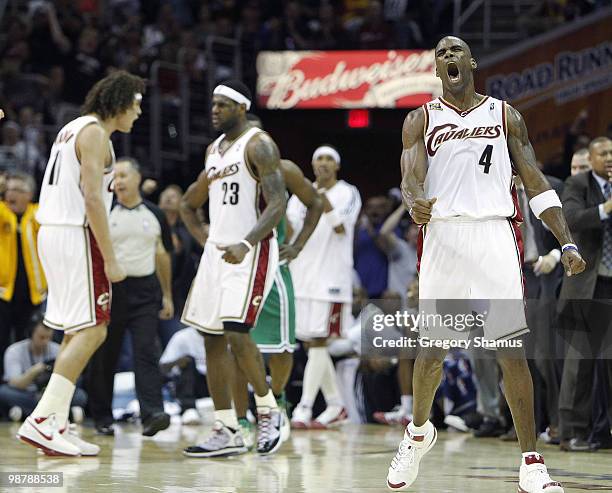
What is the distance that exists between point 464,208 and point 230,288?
6.93 ft

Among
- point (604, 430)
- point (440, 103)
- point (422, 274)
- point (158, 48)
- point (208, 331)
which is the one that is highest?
point (158, 48)

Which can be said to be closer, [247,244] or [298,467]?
[298,467]

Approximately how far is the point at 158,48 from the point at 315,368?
8530 mm

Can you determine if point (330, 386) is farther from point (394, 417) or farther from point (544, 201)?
point (544, 201)

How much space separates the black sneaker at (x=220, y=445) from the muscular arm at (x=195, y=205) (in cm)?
134

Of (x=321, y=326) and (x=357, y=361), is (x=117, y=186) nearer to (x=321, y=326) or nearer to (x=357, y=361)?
(x=321, y=326)

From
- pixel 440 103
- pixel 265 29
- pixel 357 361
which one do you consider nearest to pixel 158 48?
pixel 265 29

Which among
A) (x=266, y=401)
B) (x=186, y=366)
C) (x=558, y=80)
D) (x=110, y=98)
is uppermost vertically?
(x=558, y=80)

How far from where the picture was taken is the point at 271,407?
7.78m

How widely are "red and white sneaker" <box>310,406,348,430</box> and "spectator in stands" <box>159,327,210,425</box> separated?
3.68ft

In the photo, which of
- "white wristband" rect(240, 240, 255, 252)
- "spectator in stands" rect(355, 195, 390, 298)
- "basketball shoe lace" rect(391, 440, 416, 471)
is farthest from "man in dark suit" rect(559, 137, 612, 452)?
"spectator in stands" rect(355, 195, 390, 298)

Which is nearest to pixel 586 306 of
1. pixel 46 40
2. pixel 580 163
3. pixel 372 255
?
pixel 580 163

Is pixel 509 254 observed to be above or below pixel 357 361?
above

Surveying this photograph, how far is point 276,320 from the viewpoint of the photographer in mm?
8602
